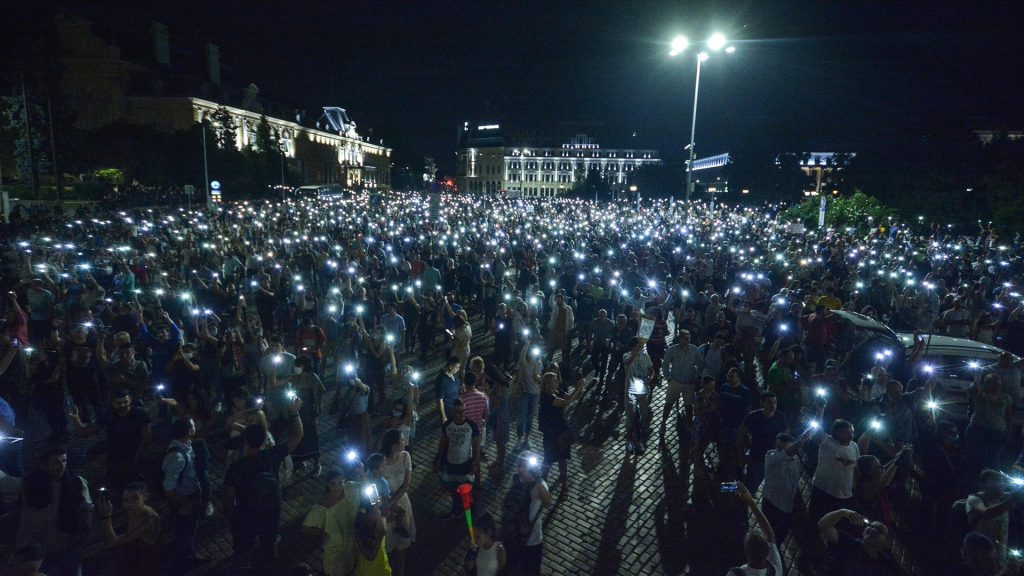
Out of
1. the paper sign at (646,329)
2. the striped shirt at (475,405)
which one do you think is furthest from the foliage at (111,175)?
the striped shirt at (475,405)

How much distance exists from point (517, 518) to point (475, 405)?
1.94m

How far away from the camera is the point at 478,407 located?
653 centimetres

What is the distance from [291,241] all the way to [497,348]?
13623 mm

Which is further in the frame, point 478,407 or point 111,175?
point 111,175

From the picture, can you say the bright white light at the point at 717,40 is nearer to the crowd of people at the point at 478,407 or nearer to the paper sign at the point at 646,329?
the crowd of people at the point at 478,407

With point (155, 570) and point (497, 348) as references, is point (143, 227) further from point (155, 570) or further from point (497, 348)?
point (155, 570)

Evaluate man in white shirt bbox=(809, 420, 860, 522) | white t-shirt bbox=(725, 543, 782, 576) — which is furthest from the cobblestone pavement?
white t-shirt bbox=(725, 543, 782, 576)

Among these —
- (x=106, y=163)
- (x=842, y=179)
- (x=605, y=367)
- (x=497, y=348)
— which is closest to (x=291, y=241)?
(x=497, y=348)

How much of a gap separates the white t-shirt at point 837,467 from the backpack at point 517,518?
2866 millimetres

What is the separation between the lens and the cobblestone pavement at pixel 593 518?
5633 millimetres

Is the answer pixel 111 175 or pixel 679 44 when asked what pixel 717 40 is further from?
pixel 111 175

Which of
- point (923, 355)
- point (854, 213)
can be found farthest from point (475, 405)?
point (854, 213)

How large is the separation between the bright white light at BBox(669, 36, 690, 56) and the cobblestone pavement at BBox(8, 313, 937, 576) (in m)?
15.1

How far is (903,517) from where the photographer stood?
6.56 meters
